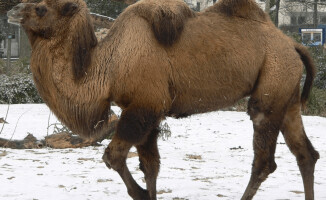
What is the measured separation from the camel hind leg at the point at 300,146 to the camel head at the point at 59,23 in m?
2.01

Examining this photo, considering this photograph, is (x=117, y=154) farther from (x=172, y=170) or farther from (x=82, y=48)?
(x=172, y=170)

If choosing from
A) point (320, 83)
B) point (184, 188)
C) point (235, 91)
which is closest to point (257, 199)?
point (184, 188)

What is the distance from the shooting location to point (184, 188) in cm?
578

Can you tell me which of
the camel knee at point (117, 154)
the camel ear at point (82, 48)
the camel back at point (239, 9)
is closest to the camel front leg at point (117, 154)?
the camel knee at point (117, 154)

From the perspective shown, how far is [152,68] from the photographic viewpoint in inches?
170

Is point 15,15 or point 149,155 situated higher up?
point 15,15

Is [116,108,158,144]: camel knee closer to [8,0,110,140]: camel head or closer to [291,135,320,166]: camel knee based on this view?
[8,0,110,140]: camel head

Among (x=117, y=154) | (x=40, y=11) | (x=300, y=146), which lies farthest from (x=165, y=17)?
(x=300, y=146)

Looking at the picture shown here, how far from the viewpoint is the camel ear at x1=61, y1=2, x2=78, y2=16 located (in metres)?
4.55

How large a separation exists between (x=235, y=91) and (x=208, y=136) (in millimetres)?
5378

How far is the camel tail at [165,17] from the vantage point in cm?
441

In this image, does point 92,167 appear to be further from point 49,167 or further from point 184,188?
point 184,188

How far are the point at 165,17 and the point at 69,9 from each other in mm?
799

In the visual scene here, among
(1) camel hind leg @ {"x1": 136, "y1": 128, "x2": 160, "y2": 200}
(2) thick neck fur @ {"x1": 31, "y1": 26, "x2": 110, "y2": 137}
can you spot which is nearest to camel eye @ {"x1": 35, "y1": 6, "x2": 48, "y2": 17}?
(2) thick neck fur @ {"x1": 31, "y1": 26, "x2": 110, "y2": 137}
